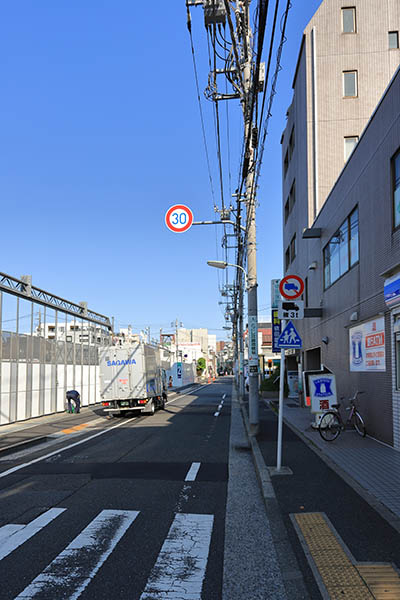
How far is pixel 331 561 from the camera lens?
4.84 metres

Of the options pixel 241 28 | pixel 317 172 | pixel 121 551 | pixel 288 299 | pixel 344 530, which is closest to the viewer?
pixel 121 551

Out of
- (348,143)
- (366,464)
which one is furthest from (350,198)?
(348,143)

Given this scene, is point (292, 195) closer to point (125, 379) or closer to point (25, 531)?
point (125, 379)

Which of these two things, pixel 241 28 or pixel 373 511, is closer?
pixel 373 511

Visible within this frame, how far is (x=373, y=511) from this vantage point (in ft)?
21.2

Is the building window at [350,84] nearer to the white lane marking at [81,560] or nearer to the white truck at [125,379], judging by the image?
the white truck at [125,379]

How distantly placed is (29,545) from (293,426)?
12.0 metres

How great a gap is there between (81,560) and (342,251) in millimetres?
14093

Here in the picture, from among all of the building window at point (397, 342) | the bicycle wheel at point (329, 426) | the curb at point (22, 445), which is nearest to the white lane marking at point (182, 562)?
the building window at point (397, 342)

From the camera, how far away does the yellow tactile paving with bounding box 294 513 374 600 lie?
4.17 m

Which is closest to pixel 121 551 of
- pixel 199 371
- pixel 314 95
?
pixel 314 95

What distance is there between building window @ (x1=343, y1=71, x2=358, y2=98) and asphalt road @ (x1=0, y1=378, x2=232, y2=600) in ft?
71.7

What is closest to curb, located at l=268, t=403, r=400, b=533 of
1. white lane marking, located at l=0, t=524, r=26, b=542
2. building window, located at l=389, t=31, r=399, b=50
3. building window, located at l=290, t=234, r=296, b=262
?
white lane marking, located at l=0, t=524, r=26, b=542

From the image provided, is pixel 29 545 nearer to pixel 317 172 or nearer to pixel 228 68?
pixel 228 68
